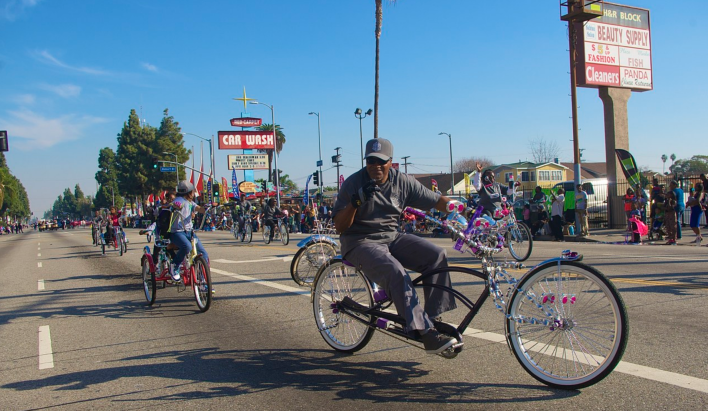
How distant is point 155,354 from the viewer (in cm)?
544

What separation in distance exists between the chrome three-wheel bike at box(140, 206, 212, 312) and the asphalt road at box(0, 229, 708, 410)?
25cm

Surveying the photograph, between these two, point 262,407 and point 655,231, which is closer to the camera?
point 262,407

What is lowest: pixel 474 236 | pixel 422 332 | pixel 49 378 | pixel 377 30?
pixel 49 378

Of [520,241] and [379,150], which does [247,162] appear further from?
[379,150]

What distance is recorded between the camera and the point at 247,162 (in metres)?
66.1

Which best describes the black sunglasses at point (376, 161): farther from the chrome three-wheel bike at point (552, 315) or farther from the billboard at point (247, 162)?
the billboard at point (247, 162)

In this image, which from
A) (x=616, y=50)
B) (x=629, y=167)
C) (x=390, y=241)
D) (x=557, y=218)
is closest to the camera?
(x=390, y=241)

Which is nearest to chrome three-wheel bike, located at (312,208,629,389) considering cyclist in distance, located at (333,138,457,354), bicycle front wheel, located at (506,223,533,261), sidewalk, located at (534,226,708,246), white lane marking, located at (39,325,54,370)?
cyclist in distance, located at (333,138,457,354)

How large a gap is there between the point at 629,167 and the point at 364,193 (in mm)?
22280

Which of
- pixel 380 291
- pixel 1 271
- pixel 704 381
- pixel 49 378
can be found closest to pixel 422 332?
pixel 380 291

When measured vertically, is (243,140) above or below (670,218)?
above

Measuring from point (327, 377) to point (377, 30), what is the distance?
27544mm

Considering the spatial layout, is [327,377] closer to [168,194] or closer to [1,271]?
[168,194]

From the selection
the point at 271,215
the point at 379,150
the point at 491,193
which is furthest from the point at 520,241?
the point at 271,215
